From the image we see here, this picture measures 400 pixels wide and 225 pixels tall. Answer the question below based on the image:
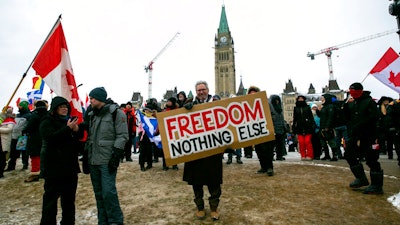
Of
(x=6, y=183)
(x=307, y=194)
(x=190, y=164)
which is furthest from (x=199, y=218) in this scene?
(x=6, y=183)

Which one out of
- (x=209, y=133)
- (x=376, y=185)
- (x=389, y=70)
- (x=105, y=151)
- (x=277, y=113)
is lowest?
(x=376, y=185)

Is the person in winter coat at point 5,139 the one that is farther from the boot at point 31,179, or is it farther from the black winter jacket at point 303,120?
the black winter jacket at point 303,120

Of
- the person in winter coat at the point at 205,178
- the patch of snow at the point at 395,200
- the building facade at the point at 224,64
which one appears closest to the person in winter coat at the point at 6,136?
the person in winter coat at the point at 205,178

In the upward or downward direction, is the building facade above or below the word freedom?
above

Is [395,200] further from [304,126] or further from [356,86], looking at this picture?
[304,126]

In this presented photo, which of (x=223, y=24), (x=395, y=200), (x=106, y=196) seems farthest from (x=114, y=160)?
(x=223, y=24)

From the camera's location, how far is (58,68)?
4.79 meters

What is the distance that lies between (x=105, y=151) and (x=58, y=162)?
70cm

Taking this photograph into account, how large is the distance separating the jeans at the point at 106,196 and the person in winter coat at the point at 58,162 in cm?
37

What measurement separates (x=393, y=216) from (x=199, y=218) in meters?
2.93

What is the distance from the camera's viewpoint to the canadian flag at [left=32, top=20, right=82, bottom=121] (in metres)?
4.71

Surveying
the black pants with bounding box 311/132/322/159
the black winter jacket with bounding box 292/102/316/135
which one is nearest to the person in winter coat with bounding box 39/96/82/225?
the black winter jacket with bounding box 292/102/316/135

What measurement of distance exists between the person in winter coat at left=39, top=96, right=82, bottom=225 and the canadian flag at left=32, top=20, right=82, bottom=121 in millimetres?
1073

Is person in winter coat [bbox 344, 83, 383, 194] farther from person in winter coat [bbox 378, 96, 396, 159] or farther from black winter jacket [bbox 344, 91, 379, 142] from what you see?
person in winter coat [bbox 378, 96, 396, 159]
